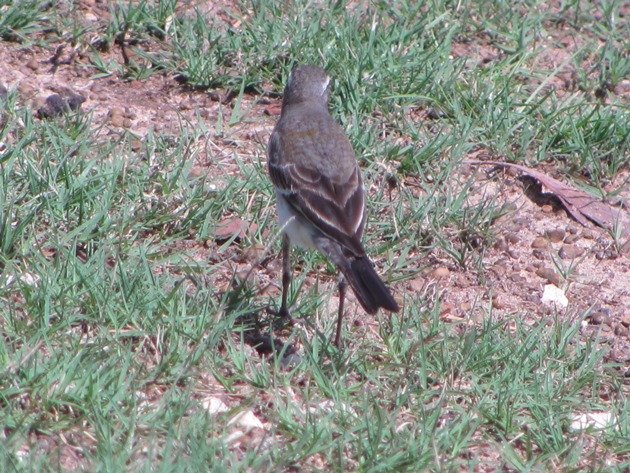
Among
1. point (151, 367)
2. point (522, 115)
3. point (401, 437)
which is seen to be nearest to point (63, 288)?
point (151, 367)

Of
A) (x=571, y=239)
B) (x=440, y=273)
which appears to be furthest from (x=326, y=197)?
(x=571, y=239)

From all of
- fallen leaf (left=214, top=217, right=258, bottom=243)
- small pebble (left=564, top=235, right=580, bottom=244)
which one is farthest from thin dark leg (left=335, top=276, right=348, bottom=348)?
small pebble (left=564, top=235, right=580, bottom=244)

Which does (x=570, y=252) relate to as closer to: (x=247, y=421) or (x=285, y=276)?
(x=285, y=276)

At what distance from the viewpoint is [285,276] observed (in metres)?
6.63

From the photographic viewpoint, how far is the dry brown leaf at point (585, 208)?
310 inches

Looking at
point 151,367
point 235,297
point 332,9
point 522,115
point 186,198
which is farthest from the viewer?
point 332,9

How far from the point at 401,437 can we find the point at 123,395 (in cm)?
133

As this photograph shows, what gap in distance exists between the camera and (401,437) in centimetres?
542

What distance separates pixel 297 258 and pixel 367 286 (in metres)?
1.31

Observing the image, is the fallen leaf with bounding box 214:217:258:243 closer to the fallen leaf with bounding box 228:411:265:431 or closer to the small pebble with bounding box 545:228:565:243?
the fallen leaf with bounding box 228:411:265:431

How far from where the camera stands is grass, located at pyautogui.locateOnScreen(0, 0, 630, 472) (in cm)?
534

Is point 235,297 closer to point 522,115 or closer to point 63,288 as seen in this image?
point 63,288

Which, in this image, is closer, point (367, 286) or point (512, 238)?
point (367, 286)

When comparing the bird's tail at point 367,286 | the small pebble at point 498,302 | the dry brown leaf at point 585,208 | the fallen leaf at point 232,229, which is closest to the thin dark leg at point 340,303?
the bird's tail at point 367,286
